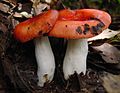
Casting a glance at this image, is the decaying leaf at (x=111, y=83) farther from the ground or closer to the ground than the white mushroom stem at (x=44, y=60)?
closer to the ground

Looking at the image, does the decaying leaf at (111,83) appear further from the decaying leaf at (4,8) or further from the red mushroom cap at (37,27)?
the decaying leaf at (4,8)

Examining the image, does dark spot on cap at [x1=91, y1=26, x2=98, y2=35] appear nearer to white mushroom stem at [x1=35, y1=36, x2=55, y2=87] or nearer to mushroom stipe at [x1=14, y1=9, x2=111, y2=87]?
mushroom stipe at [x1=14, y1=9, x2=111, y2=87]

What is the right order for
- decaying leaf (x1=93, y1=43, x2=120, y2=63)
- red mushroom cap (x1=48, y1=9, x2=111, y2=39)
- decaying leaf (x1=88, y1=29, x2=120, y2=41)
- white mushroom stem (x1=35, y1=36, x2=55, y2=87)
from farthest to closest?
1. decaying leaf (x1=88, y1=29, x2=120, y2=41)
2. decaying leaf (x1=93, y1=43, x2=120, y2=63)
3. white mushroom stem (x1=35, y1=36, x2=55, y2=87)
4. red mushroom cap (x1=48, y1=9, x2=111, y2=39)

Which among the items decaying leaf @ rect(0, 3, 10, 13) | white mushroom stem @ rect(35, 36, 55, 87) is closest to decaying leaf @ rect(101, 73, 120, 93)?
white mushroom stem @ rect(35, 36, 55, 87)

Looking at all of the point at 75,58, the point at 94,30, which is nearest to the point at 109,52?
the point at 75,58

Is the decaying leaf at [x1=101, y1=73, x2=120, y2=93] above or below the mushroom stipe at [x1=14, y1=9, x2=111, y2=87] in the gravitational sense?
below

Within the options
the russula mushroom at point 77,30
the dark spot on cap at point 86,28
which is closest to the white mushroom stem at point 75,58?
the russula mushroom at point 77,30
